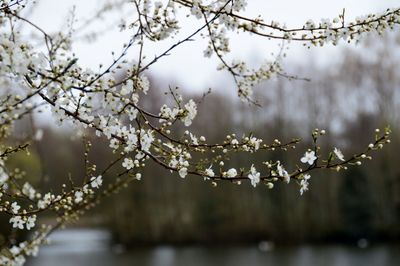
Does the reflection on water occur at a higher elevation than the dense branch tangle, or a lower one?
higher

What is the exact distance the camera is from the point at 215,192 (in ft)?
92.1

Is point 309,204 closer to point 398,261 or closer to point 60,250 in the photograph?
point 398,261

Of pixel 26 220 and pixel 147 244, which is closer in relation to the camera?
pixel 26 220

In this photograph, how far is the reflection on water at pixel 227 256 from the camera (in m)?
18.0

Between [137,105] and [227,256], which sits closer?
[137,105]

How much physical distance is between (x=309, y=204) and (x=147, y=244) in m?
8.35

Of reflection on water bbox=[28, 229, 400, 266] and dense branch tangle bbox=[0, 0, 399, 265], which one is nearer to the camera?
dense branch tangle bbox=[0, 0, 399, 265]

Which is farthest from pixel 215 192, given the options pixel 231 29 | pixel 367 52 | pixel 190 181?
pixel 231 29

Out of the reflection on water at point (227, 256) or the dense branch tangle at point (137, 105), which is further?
the reflection on water at point (227, 256)

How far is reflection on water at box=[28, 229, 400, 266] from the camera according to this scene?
1800cm

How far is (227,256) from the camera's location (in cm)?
2070

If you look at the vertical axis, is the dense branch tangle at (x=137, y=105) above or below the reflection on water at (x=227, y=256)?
below

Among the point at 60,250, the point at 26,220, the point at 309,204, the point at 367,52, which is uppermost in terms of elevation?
the point at 367,52

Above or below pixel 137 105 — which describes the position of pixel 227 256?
above
